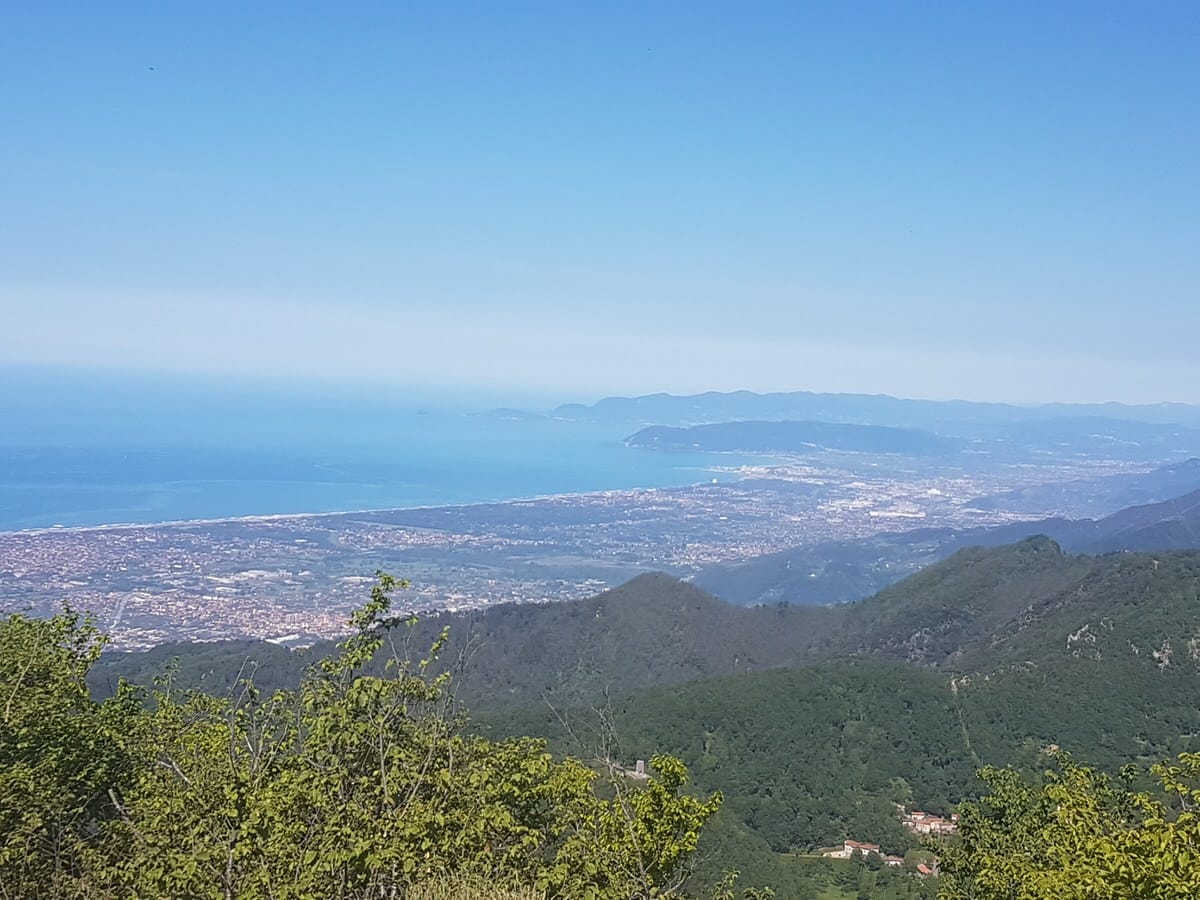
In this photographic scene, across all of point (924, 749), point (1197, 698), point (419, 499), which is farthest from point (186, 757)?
Result: point (419, 499)

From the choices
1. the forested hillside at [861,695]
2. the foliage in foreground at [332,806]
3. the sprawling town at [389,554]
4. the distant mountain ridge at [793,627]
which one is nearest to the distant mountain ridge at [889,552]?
the sprawling town at [389,554]

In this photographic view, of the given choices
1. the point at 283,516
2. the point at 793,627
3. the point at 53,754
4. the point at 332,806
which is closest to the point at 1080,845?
the point at 332,806

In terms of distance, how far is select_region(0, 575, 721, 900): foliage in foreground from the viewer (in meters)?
6.26

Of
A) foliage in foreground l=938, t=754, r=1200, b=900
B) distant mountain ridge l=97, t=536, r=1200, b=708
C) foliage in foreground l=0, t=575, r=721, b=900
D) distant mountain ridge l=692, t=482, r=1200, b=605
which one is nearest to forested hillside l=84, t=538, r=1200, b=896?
distant mountain ridge l=97, t=536, r=1200, b=708

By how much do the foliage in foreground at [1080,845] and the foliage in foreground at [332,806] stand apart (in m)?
3.69

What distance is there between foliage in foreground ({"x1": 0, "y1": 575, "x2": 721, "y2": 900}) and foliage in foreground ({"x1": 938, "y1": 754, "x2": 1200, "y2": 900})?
3691 mm

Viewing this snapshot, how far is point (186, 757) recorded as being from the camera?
8750 millimetres

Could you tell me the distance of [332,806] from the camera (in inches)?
260

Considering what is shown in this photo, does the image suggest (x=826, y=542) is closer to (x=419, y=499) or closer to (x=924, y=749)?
(x=419, y=499)

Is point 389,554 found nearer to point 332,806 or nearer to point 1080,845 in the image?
point 1080,845

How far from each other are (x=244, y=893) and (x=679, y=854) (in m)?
4.43

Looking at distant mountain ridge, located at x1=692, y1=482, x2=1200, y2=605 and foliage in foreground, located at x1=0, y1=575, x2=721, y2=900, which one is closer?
foliage in foreground, located at x1=0, y1=575, x2=721, y2=900

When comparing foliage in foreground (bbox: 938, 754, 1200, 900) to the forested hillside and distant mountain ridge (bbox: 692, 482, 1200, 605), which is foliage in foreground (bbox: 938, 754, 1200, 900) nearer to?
the forested hillside

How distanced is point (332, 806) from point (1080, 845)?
24.9 feet
